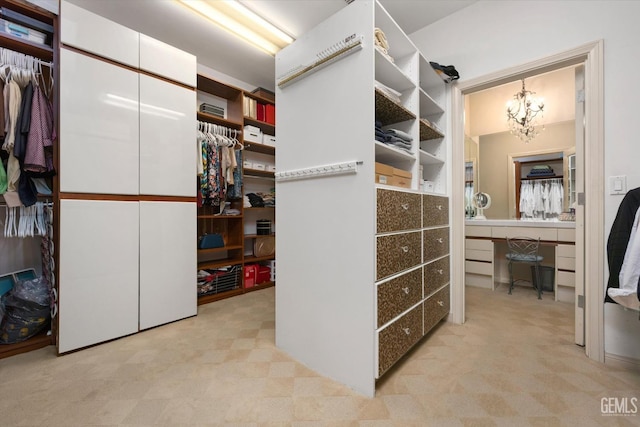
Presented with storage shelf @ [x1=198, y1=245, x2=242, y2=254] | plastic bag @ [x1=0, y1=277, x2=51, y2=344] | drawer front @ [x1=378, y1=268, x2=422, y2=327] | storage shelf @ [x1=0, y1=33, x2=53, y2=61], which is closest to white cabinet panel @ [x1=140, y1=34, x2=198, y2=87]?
storage shelf @ [x1=0, y1=33, x2=53, y2=61]

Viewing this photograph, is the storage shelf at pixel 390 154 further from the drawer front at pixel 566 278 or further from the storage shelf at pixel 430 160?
the drawer front at pixel 566 278

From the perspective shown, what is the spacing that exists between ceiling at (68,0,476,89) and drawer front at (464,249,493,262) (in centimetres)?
282

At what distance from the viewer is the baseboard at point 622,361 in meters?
1.64

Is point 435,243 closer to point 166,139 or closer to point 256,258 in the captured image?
point 256,258

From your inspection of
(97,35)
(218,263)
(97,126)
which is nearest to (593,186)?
(218,263)

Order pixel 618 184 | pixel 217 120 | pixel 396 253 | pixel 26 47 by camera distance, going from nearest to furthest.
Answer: pixel 396 253 → pixel 618 184 → pixel 26 47 → pixel 217 120

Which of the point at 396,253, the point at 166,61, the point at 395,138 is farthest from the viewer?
the point at 166,61

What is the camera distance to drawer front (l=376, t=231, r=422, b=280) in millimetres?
1437

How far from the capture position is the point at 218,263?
304cm

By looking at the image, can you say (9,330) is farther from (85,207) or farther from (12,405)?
(85,207)

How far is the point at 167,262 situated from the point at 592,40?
365cm

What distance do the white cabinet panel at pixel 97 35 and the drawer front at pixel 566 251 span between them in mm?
4641

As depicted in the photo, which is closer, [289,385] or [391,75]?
[289,385]

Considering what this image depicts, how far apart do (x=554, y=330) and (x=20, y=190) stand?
4263 millimetres
